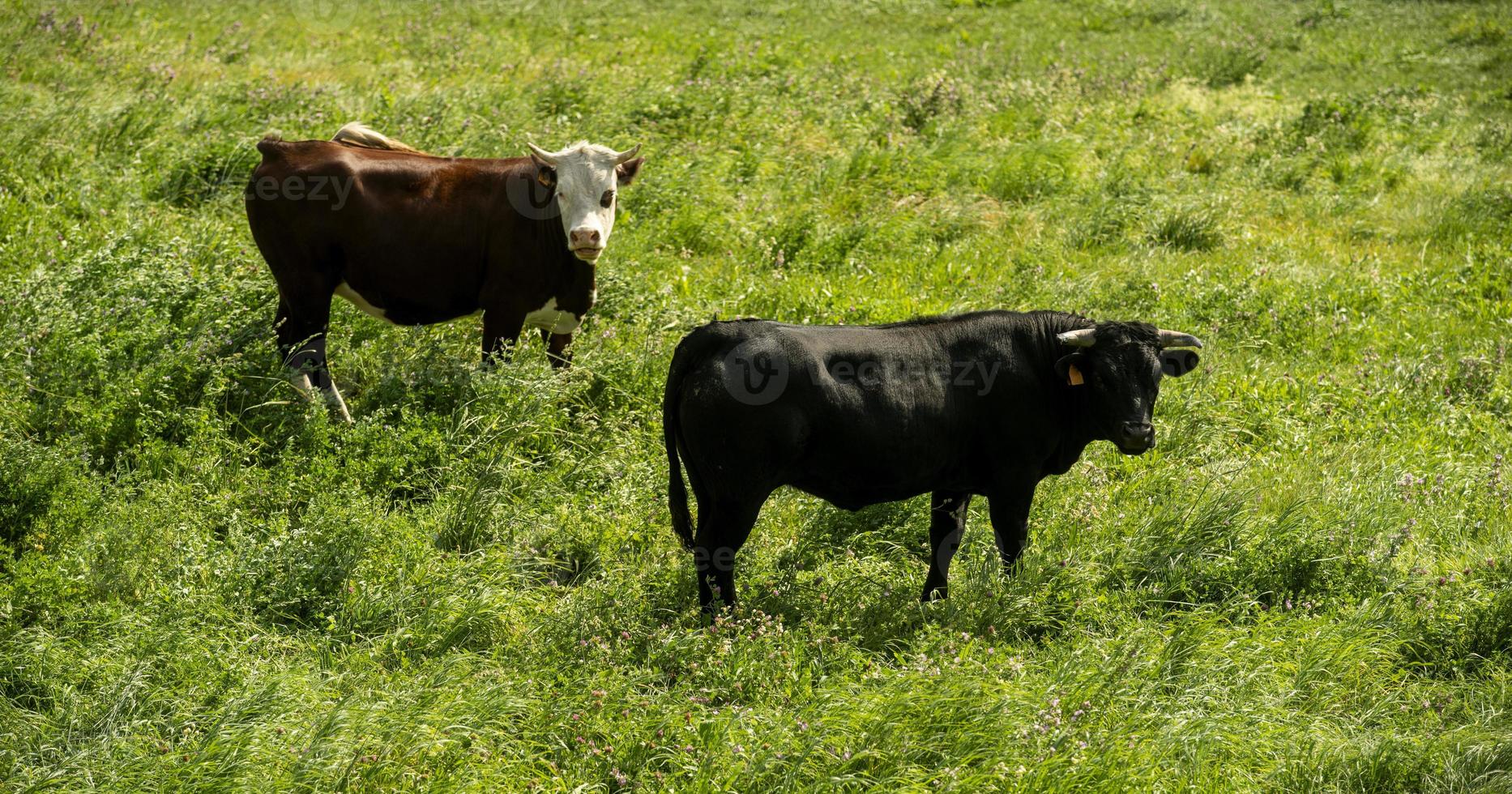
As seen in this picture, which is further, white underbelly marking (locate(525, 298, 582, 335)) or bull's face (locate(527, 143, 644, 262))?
white underbelly marking (locate(525, 298, 582, 335))

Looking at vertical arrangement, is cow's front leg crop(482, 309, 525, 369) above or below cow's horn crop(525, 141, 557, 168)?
below

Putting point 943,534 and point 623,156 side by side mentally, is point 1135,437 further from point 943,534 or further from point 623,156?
point 623,156

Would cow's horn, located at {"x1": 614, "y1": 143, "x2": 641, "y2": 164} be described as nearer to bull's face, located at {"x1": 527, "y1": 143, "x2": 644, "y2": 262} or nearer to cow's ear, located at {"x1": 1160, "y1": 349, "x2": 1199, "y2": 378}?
bull's face, located at {"x1": 527, "y1": 143, "x2": 644, "y2": 262}

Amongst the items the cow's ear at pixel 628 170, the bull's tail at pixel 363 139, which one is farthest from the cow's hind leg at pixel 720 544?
the bull's tail at pixel 363 139

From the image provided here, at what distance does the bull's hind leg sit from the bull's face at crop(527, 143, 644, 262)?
1.68 metres

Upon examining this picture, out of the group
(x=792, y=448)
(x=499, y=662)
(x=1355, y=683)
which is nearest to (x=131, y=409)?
(x=499, y=662)

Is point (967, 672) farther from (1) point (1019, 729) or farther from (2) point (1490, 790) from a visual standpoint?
A: (2) point (1490, 790)

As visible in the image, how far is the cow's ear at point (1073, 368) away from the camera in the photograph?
6434 mm

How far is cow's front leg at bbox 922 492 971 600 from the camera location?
671 centimetres

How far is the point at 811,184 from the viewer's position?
1249cm

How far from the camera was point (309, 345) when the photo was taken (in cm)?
834

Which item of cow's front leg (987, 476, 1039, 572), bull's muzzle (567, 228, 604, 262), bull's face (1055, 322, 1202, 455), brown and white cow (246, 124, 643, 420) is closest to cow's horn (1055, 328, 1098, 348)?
bull's face (1055, 322, 1202, 455)

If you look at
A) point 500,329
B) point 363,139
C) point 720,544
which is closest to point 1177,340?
point 720,544

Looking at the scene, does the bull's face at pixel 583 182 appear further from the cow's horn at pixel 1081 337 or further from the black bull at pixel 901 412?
the cow's horn at pixel 1081 337
